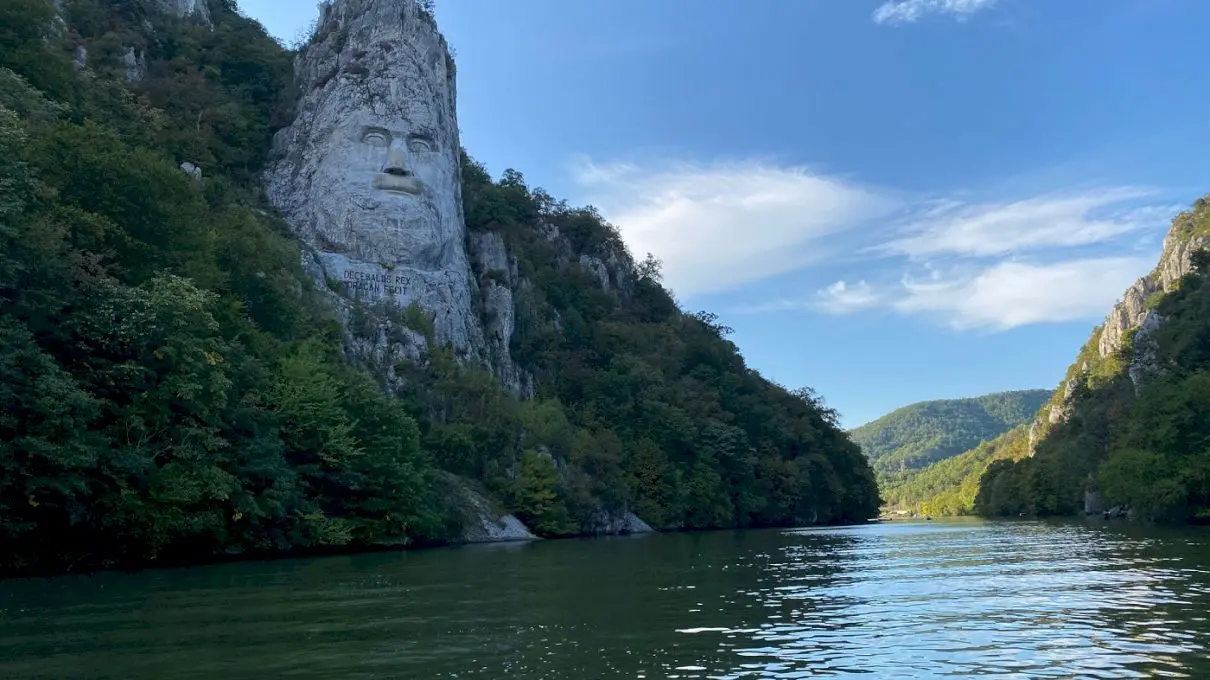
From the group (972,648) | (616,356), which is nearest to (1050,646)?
(972,648)

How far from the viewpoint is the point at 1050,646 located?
470 inches

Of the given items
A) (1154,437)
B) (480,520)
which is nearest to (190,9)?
(480,520)

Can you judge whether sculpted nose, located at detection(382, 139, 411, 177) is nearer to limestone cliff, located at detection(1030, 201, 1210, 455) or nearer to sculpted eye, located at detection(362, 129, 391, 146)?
sculpted eye, located at detection(362, 129, 391, 146)

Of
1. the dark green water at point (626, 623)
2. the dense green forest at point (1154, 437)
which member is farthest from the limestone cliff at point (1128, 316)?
the dark green water at point (626, 623)

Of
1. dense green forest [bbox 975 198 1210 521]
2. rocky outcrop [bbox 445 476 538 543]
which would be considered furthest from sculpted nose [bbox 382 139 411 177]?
dense green forest [bbox 975 198 1210 521]

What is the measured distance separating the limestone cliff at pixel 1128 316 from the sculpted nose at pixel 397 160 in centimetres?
7881

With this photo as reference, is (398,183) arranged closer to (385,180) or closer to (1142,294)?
(385,180)

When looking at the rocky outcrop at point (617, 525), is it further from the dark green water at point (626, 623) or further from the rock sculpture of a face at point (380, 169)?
the dark green water at point (626, 623)

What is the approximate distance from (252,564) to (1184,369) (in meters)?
67.7

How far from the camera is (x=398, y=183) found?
7300cm

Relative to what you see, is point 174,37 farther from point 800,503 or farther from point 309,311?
point 800,503

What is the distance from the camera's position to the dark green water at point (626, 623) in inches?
430

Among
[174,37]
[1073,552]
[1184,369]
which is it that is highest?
[174,37]

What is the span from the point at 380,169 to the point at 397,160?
1567 millimetres
